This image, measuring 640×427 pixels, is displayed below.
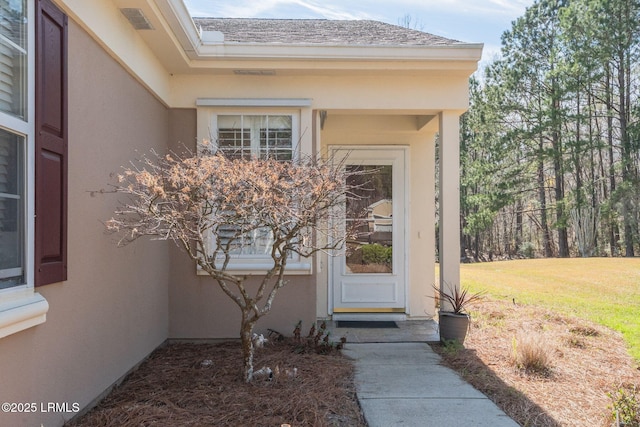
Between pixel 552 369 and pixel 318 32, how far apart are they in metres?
4.82

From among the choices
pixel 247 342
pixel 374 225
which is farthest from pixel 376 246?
pixel 247 342

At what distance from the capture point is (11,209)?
9.07 ft

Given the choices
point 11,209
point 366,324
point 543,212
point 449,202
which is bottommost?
point 366,324

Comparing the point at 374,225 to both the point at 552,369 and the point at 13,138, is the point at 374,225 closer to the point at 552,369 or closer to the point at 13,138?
the point at 552,369

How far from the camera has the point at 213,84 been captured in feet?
19.2

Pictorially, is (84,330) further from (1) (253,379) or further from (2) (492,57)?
(2) (492,57)

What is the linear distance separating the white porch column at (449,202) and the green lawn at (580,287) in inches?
87.1

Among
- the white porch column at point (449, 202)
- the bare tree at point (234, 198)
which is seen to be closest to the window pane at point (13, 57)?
the bare tree at point (234, 198)

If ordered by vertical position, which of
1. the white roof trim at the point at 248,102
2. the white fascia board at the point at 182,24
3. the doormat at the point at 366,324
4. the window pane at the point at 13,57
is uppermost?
the white fascia board at the point at 182,24

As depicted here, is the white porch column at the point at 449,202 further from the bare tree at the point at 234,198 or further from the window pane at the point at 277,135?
the bare tree at the point at 234,198

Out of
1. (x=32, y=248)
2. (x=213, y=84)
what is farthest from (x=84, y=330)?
(x=213, y=84)

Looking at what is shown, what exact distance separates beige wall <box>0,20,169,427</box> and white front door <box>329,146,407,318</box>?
3061 millimetres

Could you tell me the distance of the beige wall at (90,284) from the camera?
2939 millimetres

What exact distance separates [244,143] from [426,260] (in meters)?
3.24
